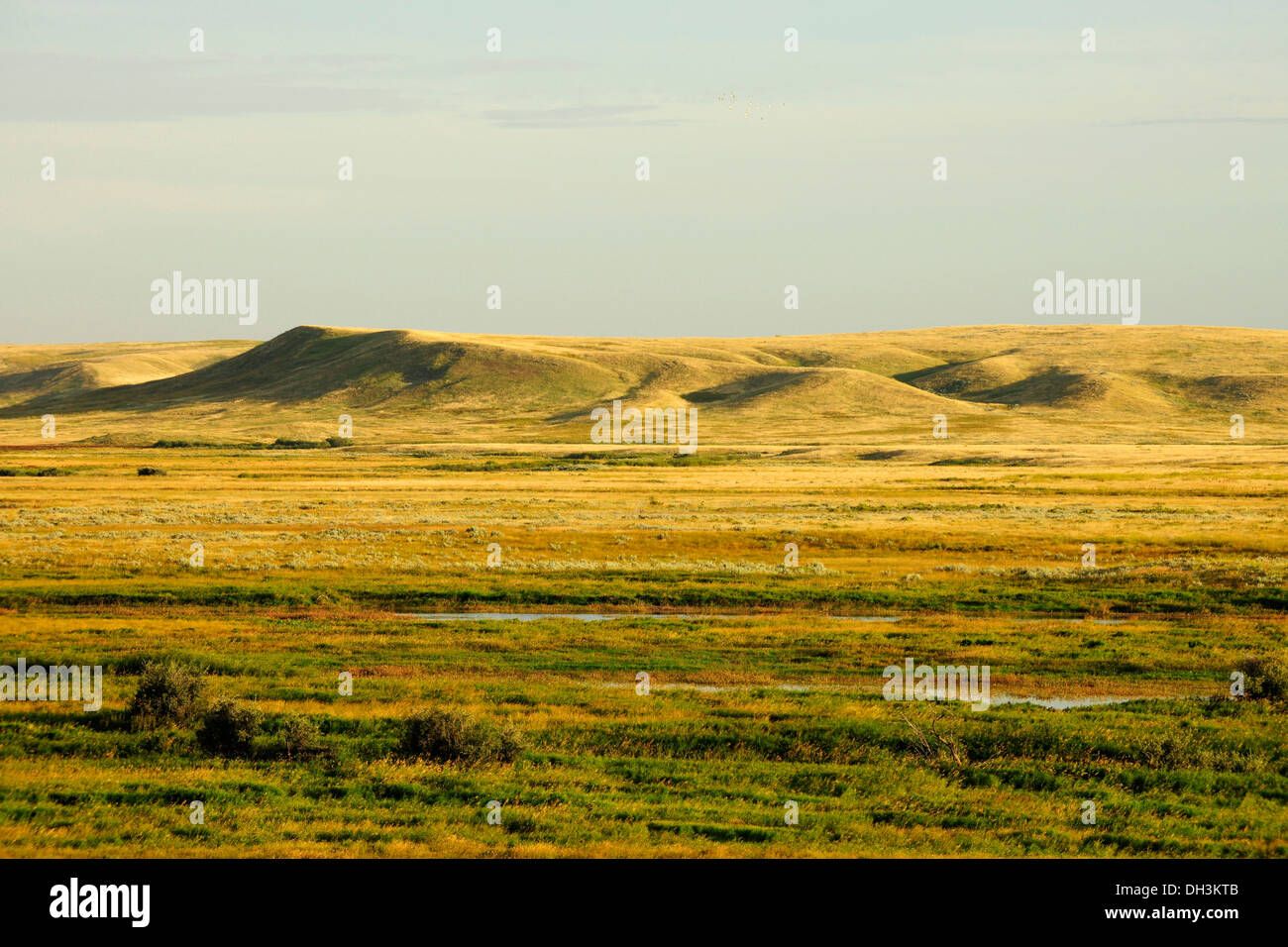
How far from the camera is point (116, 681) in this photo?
2141cm

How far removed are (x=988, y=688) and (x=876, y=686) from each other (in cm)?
223

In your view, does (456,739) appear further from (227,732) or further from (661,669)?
(661,669)

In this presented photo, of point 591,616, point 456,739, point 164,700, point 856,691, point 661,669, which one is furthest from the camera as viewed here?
point 591,616

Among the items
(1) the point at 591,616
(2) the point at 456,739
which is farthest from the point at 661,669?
(2) the point at 456,739

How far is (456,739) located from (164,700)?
17.7ft

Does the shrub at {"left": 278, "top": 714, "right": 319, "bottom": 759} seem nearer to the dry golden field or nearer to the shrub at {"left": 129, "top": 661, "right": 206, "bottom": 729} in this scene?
the dry golden field

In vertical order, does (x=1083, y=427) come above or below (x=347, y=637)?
above

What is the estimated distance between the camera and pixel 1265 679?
21.4 meters

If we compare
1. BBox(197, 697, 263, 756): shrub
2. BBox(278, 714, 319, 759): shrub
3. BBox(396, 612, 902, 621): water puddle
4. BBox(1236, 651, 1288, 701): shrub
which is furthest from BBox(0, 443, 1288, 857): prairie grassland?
BBox(1236, 651, 1288, 701): shrub

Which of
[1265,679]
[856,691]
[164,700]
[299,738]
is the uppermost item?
[164,700]

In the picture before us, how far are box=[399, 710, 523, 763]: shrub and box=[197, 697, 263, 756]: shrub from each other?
2.33 m

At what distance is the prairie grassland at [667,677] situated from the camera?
45.2 feet

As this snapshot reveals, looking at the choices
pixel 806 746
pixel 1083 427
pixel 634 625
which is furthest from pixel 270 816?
pixel 1083 427
